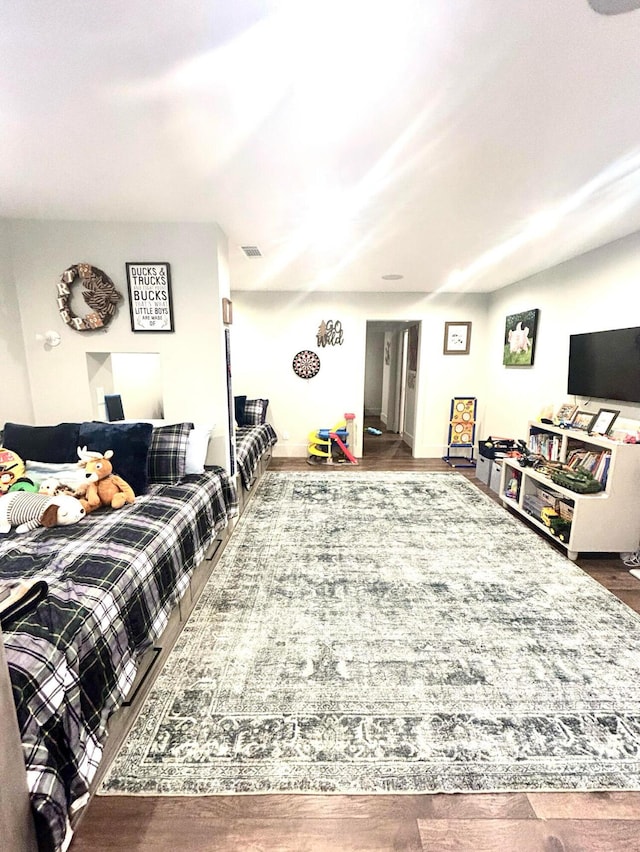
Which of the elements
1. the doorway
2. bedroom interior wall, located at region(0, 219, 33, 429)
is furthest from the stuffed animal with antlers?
the doorway

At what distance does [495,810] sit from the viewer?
1191 millimetres

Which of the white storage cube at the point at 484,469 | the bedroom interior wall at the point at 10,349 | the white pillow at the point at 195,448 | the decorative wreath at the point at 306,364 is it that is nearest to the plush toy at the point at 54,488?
the white pillow at the point at 195,448

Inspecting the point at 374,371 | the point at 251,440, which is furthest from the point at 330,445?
the point at 374,371

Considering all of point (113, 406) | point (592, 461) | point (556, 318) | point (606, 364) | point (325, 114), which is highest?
point (325, 114)

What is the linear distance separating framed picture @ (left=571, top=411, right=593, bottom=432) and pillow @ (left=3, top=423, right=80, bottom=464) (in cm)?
384

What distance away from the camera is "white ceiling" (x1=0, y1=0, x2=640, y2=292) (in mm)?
1082

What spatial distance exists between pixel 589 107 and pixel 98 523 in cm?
287

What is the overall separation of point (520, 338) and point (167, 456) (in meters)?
4.07

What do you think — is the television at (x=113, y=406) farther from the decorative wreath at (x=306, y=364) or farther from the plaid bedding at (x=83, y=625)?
the decorative wreath at (x=306, y=364)

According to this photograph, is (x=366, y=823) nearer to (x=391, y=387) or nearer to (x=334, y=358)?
(x=334, y=358)

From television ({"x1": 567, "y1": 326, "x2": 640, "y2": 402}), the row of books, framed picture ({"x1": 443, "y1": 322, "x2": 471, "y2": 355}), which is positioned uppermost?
framed picture ({"x1": 443, "y1": 322, "x2": 471, "y2": 355})

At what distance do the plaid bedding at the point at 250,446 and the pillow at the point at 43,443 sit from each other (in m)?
1.31

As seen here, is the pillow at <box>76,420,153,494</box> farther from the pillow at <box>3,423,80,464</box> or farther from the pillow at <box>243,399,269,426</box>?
the pillow at <box>243,399,269,426</box>

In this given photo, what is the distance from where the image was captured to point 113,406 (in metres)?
3.25
